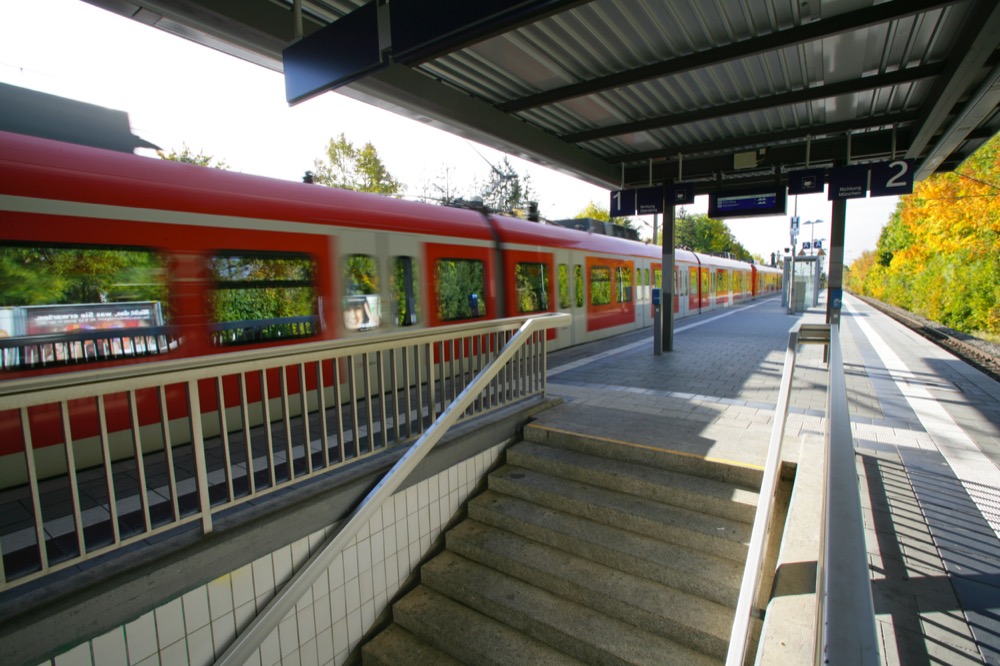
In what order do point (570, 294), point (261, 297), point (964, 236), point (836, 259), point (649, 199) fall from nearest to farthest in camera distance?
point (261, 297)
point (836, 259)
point (649, 199)
point (570, 294)
point (964, 236)

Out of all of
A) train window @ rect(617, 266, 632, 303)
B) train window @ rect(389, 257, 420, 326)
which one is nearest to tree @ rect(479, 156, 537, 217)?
train window @ rect(617, 266, 632, 303)

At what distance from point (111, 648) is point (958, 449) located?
271 inches

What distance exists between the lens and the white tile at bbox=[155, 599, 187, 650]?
2623 millimetres

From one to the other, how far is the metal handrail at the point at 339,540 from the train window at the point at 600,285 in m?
7.73

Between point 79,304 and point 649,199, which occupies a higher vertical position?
point 649,199

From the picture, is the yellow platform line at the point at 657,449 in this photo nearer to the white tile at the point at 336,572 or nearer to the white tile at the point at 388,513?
the white tile at the point at 388,513

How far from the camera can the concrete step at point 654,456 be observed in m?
4.03

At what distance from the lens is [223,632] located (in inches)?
115

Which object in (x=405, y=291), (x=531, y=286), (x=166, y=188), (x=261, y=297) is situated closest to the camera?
(x=166, y=188)

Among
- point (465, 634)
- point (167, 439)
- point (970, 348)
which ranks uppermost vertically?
point (167, 439)

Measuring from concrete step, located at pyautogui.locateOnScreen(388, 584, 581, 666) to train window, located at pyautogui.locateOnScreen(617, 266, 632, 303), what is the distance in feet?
34.4

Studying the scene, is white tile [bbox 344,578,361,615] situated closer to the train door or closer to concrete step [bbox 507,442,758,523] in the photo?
concrete step [bbox 507,442,758,523]

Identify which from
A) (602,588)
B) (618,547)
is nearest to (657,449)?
(618,547)

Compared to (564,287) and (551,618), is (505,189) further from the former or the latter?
(551,618)
